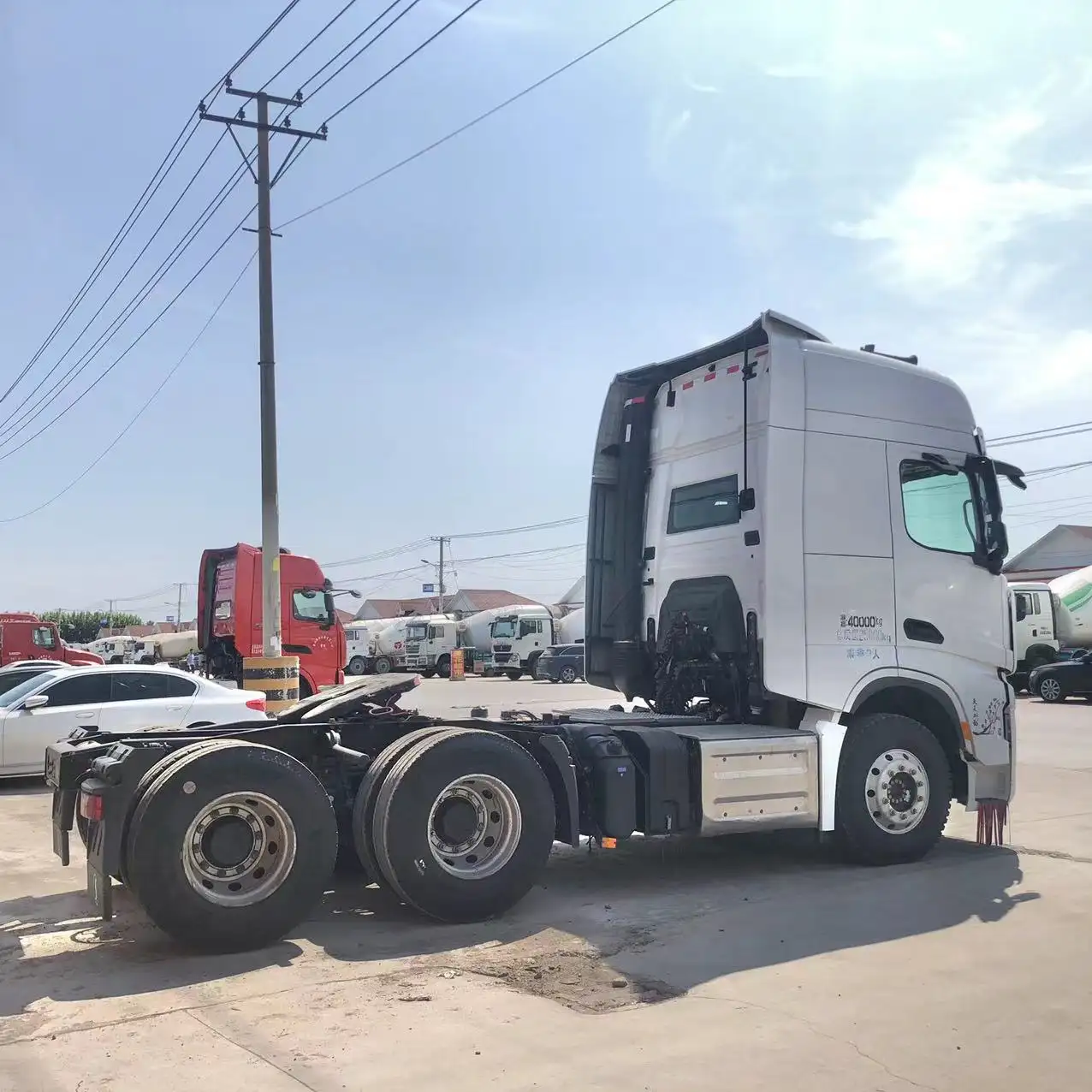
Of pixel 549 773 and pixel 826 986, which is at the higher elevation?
pixel 549 773

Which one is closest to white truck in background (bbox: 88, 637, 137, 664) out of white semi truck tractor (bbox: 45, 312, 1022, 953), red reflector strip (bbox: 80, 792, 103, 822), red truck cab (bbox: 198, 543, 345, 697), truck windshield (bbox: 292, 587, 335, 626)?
red truck cab (bbox: 198, 543, 345, 697)

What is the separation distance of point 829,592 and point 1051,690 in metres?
20.6

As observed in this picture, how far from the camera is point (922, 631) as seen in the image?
847cm

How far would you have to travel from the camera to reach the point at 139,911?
6.86 metres

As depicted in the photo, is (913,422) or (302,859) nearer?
(302,859)

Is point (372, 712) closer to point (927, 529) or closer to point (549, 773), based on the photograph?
point (549, 773)

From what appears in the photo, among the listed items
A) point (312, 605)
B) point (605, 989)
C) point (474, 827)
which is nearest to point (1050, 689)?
point (312, 605)

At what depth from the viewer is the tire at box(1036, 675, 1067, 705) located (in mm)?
25938

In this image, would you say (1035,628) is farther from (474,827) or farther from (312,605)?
(474,827)

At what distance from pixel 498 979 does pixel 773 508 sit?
383cm

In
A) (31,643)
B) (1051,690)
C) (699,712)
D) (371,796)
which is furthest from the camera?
(31,643)

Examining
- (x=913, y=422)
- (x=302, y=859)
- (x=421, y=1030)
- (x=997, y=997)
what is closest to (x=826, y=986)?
(x=997, y=997)

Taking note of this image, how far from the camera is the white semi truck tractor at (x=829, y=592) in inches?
311

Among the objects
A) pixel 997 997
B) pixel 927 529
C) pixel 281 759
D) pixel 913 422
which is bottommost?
pixel 997 997
